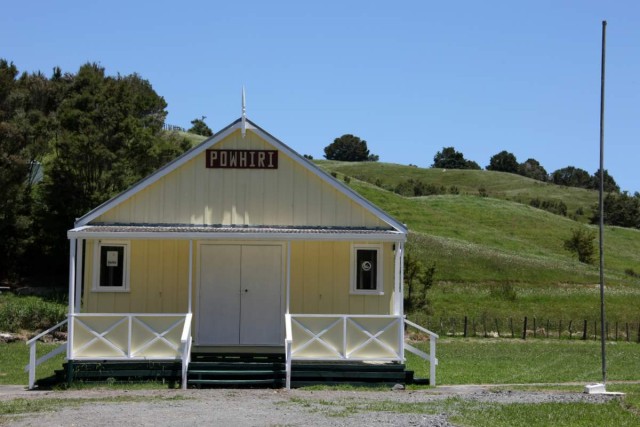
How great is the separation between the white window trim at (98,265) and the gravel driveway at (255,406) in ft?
10.2

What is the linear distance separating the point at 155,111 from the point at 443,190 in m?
54.3

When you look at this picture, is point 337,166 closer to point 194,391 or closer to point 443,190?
point 443,190

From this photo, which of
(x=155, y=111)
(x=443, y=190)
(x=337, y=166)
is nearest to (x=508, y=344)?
(x=155, y=111)

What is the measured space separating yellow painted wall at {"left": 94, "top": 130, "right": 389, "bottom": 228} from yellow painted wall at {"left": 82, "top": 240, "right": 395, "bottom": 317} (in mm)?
634

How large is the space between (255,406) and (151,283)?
668cm

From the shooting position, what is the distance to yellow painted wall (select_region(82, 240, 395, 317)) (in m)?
22.2

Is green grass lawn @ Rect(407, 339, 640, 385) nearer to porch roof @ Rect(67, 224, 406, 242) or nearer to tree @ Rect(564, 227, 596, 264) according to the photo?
porch roof @ Rect(67, 224, 406, 242)

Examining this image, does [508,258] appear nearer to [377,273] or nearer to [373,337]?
[377,273]

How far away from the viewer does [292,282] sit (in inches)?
883

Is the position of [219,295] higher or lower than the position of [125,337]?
higher

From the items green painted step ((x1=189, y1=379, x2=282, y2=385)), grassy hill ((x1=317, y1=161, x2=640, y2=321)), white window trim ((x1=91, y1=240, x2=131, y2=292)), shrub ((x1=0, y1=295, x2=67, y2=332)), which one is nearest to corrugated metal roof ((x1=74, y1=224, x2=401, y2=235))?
white window trim ((x1=91, y1=240, x2=131, y2=292))

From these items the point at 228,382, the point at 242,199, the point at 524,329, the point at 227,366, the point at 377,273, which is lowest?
the point at 524,329

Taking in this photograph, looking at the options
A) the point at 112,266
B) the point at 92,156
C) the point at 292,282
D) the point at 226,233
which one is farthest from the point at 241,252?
the point at 92,156

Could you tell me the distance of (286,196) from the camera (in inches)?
886
